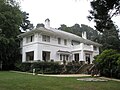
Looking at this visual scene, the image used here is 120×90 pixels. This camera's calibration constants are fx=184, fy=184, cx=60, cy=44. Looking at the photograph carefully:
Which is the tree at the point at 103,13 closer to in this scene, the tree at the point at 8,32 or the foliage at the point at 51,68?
the foliage at the point at 51,68

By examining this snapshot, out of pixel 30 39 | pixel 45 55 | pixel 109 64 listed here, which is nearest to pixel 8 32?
pixel 30 39

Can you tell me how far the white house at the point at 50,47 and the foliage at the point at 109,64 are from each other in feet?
31.6

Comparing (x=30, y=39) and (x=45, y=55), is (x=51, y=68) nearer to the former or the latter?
(x=45, y=55)

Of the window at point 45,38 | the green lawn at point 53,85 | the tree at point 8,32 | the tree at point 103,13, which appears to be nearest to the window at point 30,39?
the window at point 45,38

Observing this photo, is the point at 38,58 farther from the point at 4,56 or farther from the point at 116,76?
the point at 116,76

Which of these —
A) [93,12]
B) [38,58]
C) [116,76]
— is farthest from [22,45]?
[93,12]

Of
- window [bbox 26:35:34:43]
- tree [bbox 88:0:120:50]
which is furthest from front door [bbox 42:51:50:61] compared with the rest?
tree [bbox 88:0:120:50]

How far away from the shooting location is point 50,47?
31.5 m

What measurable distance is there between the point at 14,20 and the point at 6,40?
169 inches

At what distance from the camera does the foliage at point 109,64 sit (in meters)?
18.2

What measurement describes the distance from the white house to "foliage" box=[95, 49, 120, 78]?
9.65 meters

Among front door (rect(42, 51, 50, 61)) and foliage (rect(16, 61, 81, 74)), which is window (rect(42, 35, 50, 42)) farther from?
foliage (rect(16, 61, 81, 74))

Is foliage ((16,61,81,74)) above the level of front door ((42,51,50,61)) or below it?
below

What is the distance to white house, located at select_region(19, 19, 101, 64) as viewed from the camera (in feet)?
98.7
